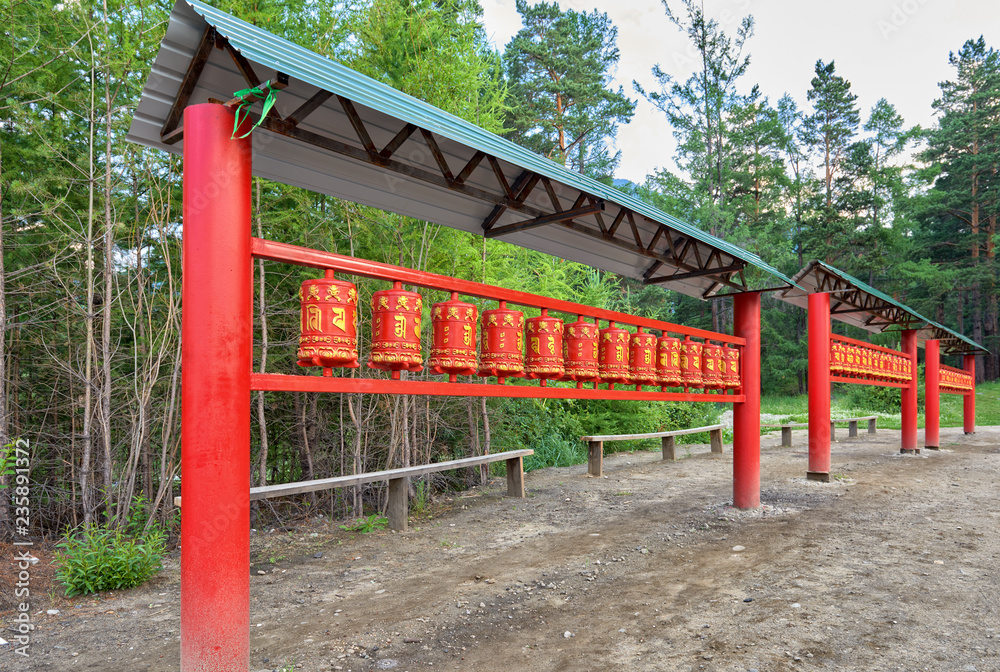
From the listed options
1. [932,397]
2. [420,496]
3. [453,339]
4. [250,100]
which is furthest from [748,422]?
[932,397]

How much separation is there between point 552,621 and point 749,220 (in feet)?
93.3

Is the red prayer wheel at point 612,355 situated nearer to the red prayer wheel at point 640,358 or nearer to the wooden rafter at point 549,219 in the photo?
the red prayer wheel at point 640,358

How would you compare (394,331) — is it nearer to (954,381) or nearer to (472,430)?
(472,430)

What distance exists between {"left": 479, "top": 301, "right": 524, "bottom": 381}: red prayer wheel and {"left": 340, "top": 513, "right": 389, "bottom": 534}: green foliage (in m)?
3.17

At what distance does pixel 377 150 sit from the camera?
173 inches

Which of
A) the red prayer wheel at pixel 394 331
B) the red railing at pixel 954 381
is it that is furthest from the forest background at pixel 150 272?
the red railing at pixel 954 381

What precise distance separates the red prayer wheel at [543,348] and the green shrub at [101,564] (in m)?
3.39

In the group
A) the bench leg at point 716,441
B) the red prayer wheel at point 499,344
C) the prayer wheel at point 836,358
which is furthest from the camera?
the bench leg at point 716,441

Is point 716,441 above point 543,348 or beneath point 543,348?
beneath

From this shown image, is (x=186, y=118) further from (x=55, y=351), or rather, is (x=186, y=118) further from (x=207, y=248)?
(x=55, y=351)

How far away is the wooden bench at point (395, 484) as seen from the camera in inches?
217

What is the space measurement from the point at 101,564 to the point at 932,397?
1584 centimetres

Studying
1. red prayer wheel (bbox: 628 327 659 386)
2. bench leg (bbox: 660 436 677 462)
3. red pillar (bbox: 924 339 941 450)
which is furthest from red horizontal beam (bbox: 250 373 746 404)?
red pillar (bbox: 924 339 941 450)

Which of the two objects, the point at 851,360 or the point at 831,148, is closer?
the point at 851,360
